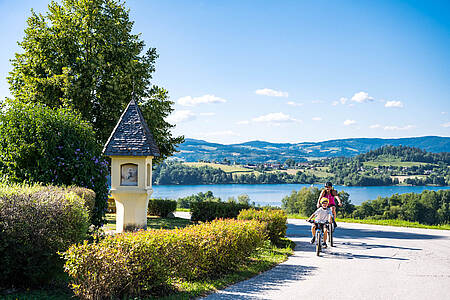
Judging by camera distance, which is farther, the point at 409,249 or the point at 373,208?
the point at 373,208

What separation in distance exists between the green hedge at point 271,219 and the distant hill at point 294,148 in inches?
4284

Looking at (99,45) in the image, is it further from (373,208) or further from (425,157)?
(425,157)

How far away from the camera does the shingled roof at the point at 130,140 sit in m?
10.7

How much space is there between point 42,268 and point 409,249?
11.2 m

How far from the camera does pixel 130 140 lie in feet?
35.5

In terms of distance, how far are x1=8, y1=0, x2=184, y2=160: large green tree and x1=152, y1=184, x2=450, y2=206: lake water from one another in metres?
38.0

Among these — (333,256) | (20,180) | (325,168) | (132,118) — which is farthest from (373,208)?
(325,168)

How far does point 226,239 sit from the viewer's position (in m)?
8.01

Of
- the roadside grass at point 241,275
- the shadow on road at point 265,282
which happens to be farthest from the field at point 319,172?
the shadow on road at point 265,282

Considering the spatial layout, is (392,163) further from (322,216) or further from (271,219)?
(322,216)

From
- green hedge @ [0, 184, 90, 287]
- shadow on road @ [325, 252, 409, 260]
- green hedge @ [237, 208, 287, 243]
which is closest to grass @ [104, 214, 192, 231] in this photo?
green hedge @ [237, 208, 287, 243]

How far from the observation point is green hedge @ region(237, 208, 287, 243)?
38.7ft

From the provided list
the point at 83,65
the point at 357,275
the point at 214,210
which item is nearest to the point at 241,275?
the point at 357,275

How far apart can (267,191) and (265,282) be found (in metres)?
74.8
